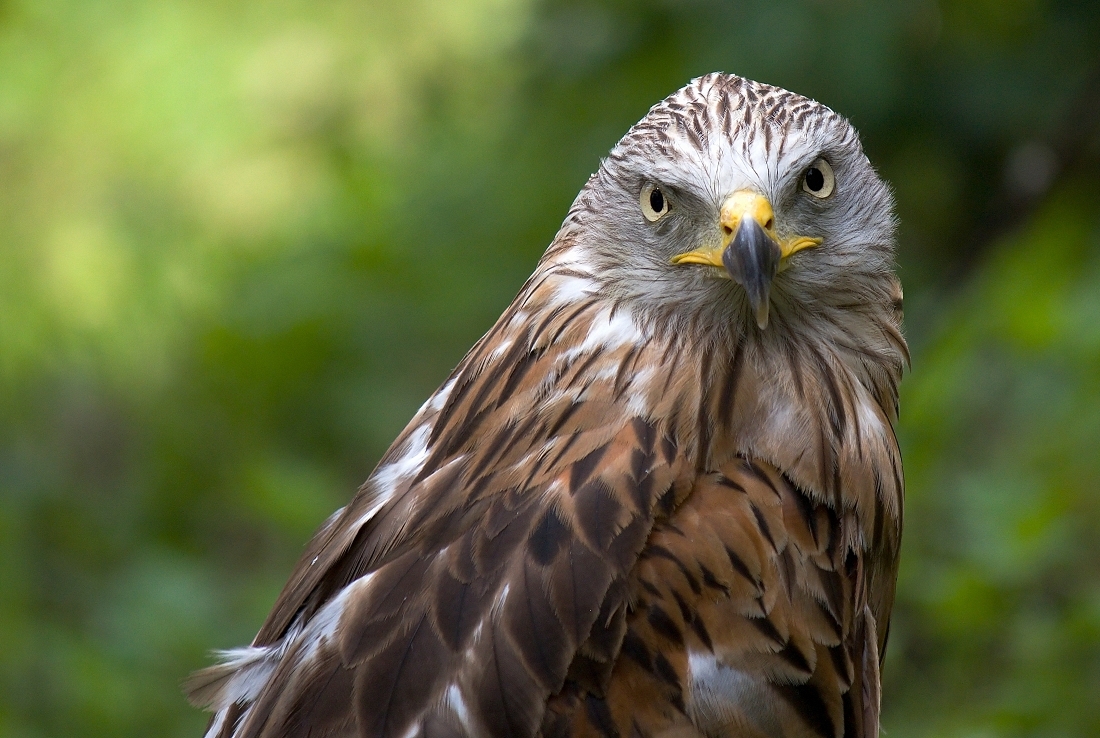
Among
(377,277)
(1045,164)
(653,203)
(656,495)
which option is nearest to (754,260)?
(653,203)

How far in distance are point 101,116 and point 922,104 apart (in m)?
3.81

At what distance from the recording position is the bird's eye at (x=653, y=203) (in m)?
2.70

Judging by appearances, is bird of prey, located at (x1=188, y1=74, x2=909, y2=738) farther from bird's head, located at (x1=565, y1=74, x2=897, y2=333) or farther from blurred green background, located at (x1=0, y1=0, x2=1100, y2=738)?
blurred green background, located at (x1=0, y1=0, x2=1100, y2=738)

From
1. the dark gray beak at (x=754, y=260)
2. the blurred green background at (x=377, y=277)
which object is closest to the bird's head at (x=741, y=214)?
the dark gray beak at (x=754, y=260)

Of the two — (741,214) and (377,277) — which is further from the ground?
(741,214)

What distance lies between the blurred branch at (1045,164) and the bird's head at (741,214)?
274cm

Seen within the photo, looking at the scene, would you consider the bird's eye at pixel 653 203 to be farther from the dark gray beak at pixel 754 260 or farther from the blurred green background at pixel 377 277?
the blurred green background at pixel 377 277

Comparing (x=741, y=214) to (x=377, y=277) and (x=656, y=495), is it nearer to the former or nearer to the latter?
(x=656, y=495)

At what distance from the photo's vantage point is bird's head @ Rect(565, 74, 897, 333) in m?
2.57

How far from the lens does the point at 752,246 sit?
2486 mm

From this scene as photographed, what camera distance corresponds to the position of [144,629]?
4.66m

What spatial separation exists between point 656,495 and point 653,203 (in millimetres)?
577

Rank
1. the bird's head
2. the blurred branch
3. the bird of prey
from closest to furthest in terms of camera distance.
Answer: the bird of prey → the bird's head → the blurred branch

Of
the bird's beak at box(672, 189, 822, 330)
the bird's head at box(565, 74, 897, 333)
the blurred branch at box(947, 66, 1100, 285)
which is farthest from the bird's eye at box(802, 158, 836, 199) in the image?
the blurred branch at box(947, 66, 1100, 285)
